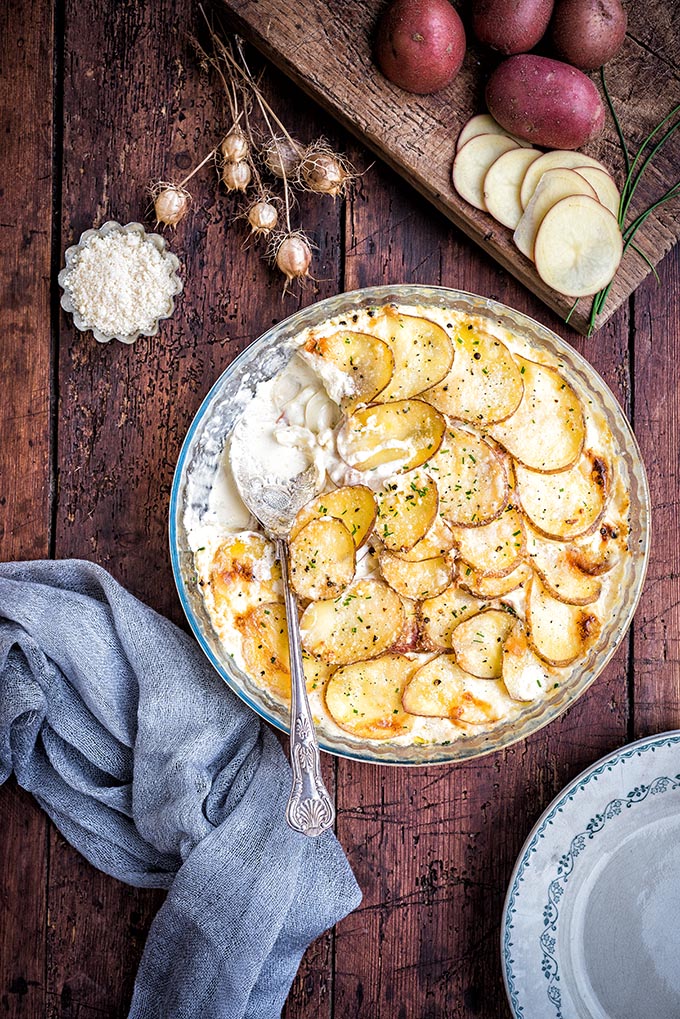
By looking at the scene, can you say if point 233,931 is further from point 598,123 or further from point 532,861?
point 598,123

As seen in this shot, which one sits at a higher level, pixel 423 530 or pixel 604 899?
pixel 423 530

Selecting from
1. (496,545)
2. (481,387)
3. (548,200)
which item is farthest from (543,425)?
(548,200)

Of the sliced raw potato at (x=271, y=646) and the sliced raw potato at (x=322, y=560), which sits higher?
the sliced raw potato at (x=322, y=560)

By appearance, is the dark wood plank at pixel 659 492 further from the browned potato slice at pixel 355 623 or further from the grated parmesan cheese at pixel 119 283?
the grated parmesan cheese at pixel 119 283

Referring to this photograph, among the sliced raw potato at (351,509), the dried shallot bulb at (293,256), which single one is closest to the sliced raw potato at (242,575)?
the sliced raw potato at (351,509)

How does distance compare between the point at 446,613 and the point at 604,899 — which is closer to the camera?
the point at 446,613

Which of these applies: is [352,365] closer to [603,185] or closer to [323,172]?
[323,172]
